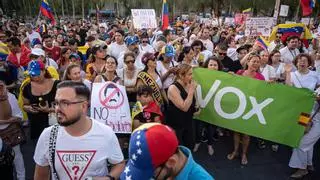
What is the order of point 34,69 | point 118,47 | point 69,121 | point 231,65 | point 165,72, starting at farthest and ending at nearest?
1. point 118,47
2. point 231,65
3. point 165,72
4. point 34,69
5. point 69,121

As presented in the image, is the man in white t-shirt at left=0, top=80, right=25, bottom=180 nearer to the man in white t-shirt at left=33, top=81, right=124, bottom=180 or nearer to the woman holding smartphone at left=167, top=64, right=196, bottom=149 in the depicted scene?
the man in white t-shirt at left=33, top=81, right=124, bottom=180

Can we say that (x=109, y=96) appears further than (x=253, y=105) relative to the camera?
No

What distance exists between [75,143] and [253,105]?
3476 mm

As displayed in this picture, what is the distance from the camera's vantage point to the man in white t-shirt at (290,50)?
714 centimetres

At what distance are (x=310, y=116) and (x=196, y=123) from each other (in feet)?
6.26

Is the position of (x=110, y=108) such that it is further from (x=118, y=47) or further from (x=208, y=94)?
(x=118, y=47)

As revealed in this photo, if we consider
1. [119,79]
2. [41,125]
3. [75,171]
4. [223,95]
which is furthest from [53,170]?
[223,95]

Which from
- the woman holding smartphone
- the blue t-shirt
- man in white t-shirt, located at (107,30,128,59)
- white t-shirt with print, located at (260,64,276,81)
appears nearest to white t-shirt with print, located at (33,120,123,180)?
the blue t-shirt

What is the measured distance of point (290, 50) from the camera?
7270 millimetres

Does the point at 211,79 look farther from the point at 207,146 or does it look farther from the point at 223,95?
the point at 207,146

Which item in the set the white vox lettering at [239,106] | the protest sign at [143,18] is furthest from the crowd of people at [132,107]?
the protest sign at [143,18]

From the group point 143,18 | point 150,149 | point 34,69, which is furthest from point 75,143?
point 143,18

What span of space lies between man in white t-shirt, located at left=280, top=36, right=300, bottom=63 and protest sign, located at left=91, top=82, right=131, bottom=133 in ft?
14.3

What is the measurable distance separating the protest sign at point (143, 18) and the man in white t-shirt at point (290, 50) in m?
5.78
